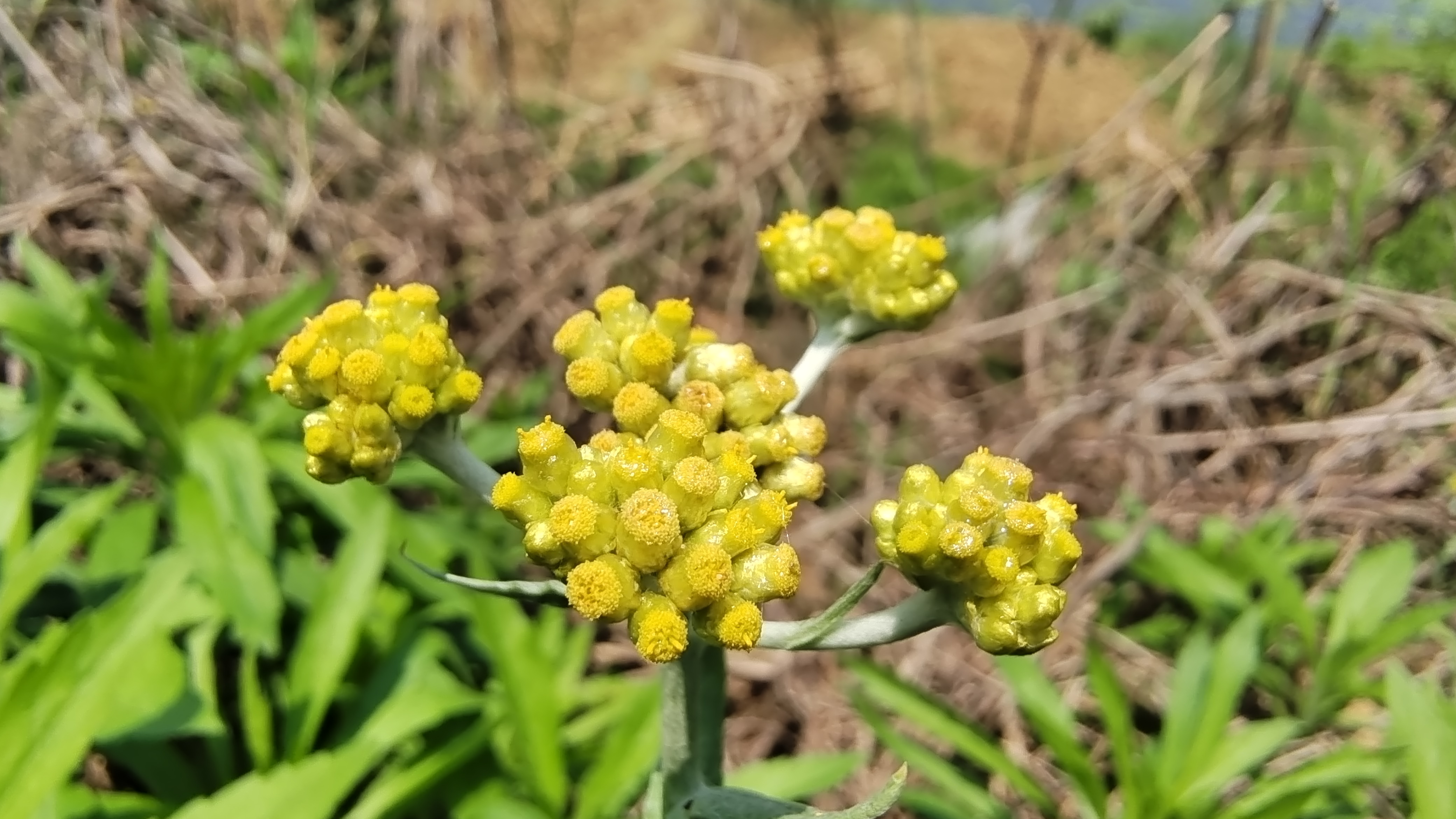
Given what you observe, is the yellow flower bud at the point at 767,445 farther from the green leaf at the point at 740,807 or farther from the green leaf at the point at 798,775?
the green leaf at the point at 798,775

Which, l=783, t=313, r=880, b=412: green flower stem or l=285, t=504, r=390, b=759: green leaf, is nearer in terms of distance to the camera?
l=783, t=313, r=880, b=412: green flower stem

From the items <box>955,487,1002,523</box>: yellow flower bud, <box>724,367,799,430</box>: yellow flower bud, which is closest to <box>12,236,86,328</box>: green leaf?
<box>724,367,799,430</box>: yellow flower bud

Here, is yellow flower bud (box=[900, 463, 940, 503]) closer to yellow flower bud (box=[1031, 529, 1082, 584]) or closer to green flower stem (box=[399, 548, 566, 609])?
yellow flower bud (box=[1031, 529, 1082, 584])

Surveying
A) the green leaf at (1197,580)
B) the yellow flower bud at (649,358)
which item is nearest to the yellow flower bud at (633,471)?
the yellow flower bud at (649,358)

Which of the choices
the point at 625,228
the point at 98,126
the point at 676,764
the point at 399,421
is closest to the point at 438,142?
the point at 625,228

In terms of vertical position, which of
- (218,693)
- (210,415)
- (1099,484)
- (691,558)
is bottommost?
(1099,484)

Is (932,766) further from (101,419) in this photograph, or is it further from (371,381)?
(101,419)

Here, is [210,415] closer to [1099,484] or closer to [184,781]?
[184,781]
